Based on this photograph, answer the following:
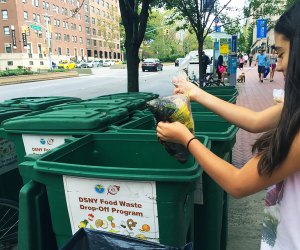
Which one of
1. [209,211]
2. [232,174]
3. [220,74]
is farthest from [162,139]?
[220,74]

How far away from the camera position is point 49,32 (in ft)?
192

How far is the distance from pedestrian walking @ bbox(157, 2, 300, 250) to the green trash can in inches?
53.8

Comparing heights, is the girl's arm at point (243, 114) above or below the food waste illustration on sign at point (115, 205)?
above

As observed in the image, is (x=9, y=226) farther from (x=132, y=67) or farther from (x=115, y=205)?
(x=132, y=67)

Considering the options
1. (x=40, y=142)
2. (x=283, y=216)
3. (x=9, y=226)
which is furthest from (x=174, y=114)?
(x=9, y=226)

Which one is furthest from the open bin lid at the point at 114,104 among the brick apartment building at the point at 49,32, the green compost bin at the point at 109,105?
the brick apartment building at the point at 49,32

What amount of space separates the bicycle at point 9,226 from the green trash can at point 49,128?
1.57ft

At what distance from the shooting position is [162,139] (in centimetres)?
166

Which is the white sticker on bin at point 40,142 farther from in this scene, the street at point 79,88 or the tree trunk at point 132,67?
the street at point 79,88

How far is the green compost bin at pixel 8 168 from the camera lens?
335 centimetres

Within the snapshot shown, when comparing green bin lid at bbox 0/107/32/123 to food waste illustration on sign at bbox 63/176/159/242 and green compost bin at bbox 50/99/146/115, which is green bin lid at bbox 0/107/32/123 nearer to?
green compost bin at bbox 50/99/146/115

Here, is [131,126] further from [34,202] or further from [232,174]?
[232,174]

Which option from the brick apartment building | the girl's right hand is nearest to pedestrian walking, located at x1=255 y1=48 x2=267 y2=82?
the girl's right hand

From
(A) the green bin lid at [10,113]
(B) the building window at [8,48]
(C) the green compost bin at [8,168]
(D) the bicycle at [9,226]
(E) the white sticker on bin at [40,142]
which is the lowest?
(D) the bicycle at [9,226]
